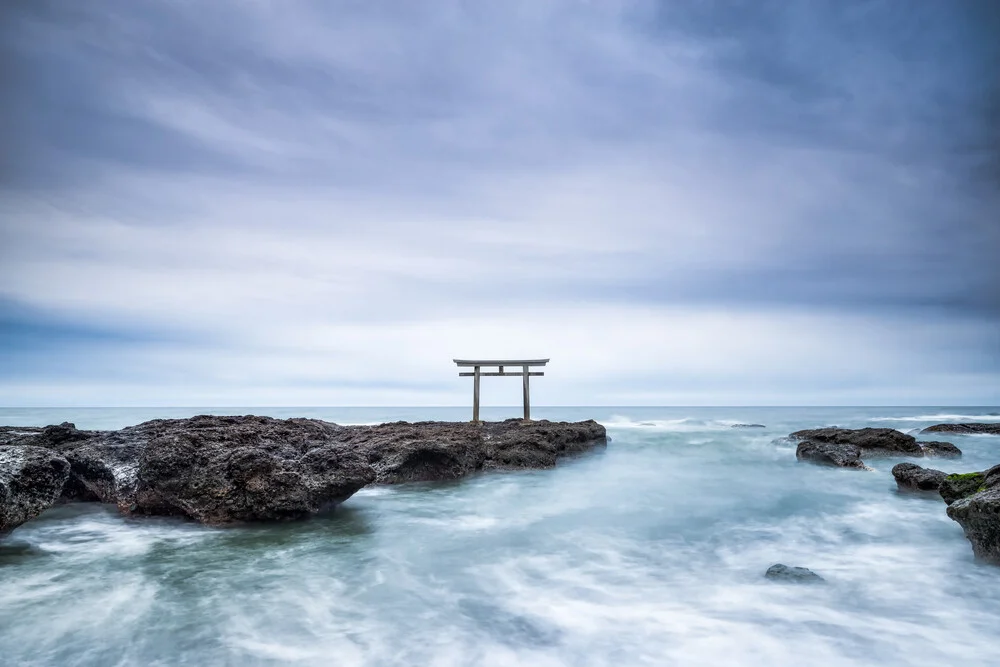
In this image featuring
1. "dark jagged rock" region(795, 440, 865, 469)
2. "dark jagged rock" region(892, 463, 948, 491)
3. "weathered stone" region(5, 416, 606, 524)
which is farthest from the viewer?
"dark jagged rock" region(795, 440, 865, 469)

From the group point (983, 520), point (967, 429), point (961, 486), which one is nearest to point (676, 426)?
→ point (967, 429)

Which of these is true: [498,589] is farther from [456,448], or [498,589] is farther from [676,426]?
[676,426]

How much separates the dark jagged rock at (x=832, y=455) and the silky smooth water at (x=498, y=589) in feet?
17.3

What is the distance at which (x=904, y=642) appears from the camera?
4137 millimetres

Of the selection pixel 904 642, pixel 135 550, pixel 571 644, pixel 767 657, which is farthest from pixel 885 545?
pixel 135 550

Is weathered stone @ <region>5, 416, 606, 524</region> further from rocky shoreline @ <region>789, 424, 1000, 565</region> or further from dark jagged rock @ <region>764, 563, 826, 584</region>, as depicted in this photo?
rocky shoreline @ <region>789, 424, 1000, 565</region>

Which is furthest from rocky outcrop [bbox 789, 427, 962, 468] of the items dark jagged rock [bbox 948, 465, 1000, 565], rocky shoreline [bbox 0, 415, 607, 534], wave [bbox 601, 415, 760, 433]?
rocky shoreline [bbox 0, 415, 607, 534]

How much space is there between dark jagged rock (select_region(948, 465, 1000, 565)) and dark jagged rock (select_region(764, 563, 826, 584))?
166 centimetres

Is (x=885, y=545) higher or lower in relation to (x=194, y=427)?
lower

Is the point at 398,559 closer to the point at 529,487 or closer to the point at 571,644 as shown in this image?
the point at 571,644

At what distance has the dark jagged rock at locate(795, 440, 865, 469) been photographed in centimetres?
1395

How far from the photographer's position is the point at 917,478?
33.0 feet

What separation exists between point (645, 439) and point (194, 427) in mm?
18509

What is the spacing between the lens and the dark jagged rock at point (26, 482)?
209 inches
